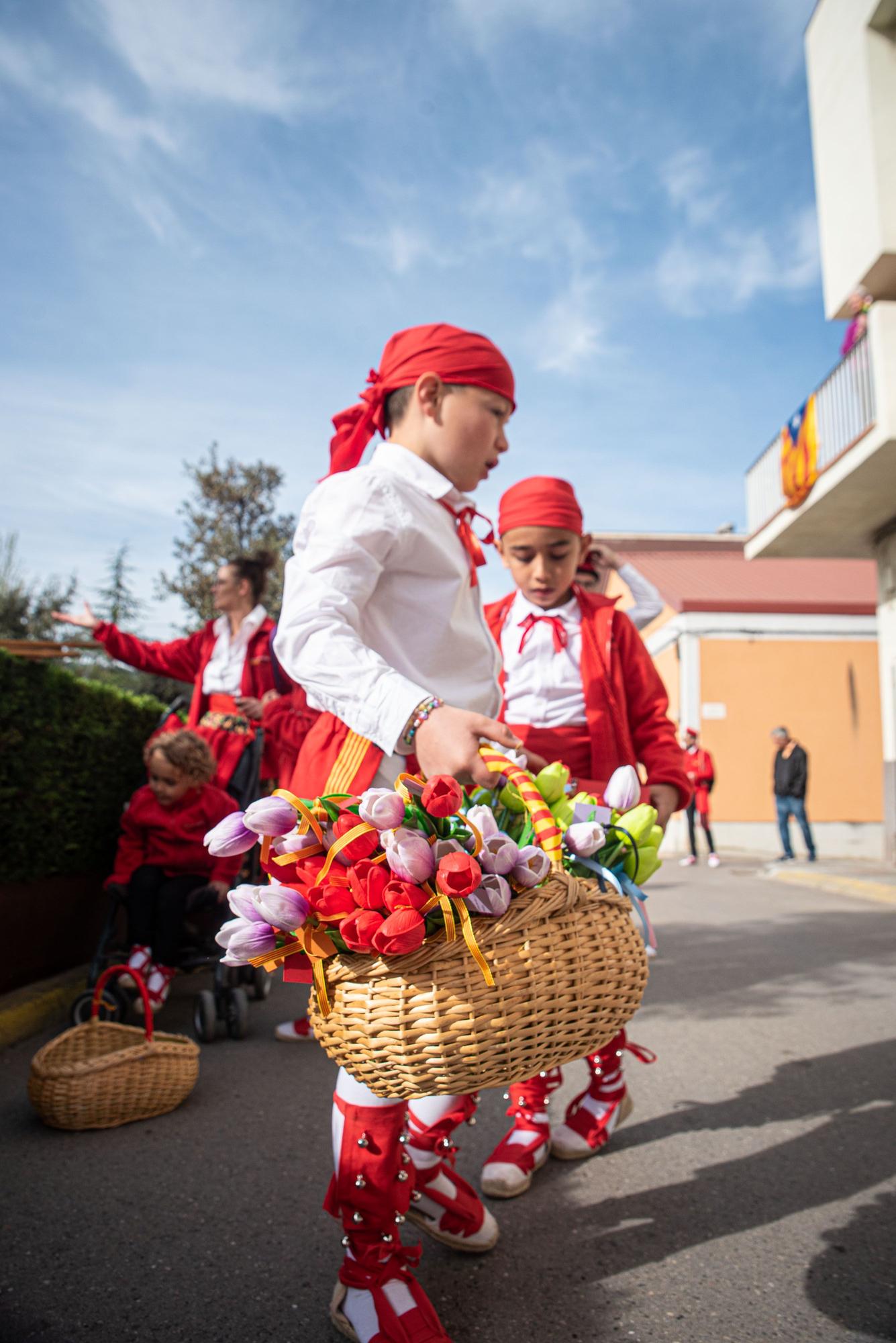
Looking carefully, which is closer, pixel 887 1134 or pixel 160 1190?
pixel 160 1190

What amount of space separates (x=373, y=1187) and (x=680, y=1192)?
4.13 ft

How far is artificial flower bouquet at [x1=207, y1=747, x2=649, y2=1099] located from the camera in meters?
1.38

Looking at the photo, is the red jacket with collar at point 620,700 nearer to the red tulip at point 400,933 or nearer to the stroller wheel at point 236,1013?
the red tulip at point 400,933

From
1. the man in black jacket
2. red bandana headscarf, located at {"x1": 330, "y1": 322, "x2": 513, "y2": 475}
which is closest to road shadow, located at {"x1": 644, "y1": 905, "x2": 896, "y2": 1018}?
red bandana headscarf, located at {"x1": 330, "y1": 322, "x2": 513, "y2": 475}

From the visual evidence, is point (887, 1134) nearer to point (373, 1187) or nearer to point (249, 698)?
point (373, 1187)

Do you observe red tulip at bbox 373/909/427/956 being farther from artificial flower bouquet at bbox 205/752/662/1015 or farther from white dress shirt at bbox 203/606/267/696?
white dress shirt at bbox 203/606/267/696

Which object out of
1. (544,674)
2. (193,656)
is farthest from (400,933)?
(193,656)

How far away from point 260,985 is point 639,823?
390cm

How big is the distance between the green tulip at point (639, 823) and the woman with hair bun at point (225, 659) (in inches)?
137

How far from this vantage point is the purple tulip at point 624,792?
6.15 feet

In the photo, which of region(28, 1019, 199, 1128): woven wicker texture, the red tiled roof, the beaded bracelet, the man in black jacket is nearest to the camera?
the beaded bracelet

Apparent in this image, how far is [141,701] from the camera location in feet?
20.5

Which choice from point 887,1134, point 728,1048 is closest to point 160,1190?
point 887,1134

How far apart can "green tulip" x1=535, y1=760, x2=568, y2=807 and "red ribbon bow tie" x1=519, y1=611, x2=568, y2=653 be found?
1.28 metres
